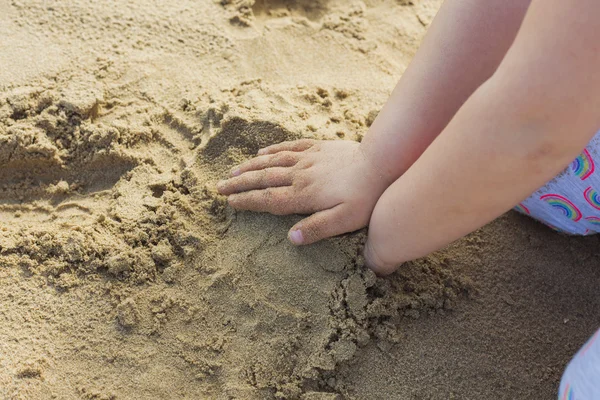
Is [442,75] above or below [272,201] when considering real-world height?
above

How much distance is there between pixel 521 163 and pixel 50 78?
121cm

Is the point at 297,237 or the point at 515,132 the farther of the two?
the point at 297,237

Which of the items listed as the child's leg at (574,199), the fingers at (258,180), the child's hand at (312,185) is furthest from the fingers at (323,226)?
the child's leg at (574,199)

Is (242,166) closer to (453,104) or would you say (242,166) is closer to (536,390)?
(453,104)

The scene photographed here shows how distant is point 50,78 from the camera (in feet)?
4.96

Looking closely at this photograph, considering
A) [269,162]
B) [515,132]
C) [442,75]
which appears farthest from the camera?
[269,162]

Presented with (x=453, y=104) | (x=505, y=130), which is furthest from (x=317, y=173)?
(x=505, y=130)

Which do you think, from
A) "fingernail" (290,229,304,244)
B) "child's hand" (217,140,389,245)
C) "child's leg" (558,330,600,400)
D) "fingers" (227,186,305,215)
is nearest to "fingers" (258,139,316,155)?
"child's hand" (217,140,389,245)

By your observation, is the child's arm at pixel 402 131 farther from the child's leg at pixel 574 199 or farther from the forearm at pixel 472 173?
the child's leg at pixel 574 199

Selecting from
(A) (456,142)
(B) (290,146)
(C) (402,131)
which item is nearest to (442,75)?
(C) (402,131)

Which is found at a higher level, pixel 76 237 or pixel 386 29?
pixel 386 29

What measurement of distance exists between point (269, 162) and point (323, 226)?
9.1 inches

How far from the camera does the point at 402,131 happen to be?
1.22 metres

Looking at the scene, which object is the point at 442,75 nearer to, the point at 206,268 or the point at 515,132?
the point at 515,132
